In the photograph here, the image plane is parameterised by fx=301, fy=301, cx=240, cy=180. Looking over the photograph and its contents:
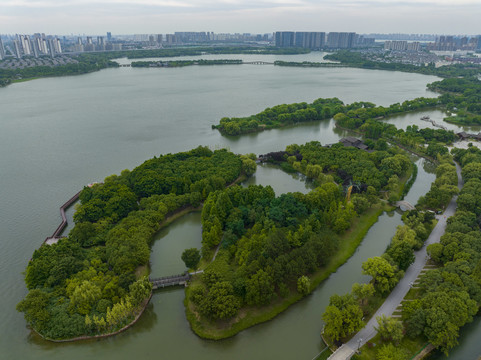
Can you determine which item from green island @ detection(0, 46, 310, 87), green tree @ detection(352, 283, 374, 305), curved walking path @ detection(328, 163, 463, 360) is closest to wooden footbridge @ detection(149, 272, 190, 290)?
curved walking path @ detection(328, 163, 463, 360)

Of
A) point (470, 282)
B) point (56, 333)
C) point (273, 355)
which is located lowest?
point (273, 355)

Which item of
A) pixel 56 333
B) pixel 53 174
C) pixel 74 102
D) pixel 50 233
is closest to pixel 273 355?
pixel 56 333

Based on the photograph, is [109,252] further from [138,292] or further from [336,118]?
[336,118]

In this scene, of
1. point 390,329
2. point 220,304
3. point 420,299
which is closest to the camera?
point 390,329

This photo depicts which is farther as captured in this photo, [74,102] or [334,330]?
[74,102]

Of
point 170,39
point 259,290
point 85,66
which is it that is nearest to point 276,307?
point 259,290

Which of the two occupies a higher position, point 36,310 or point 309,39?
point 309,39

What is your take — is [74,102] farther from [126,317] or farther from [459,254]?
[459,254]
